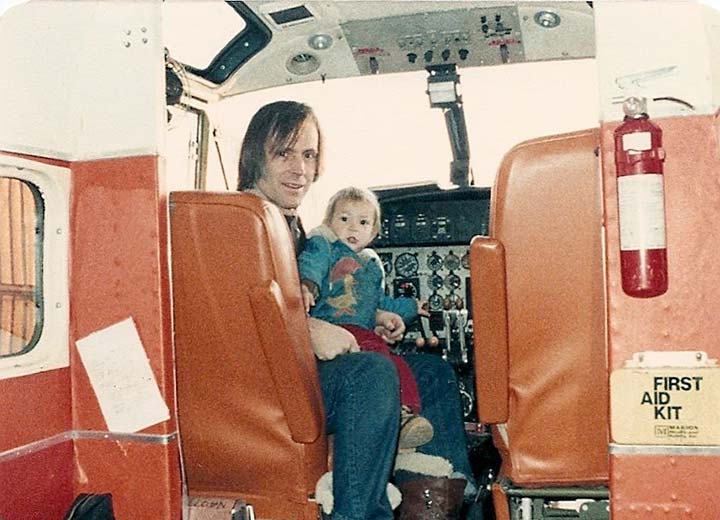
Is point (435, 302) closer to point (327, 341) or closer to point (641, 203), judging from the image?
point (327, 341)

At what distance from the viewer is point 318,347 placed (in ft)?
7.11

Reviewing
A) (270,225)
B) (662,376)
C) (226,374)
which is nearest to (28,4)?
(270,225)

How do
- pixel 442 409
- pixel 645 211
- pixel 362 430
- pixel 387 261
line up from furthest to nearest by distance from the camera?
1. pixel 387 261
2. pixel 442 409
3. pixel 362 430
4. pixel 645 211

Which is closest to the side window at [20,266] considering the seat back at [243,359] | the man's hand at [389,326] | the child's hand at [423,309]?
the seat back at [243,359]

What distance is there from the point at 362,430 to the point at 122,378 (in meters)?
0.68

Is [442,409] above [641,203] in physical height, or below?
below

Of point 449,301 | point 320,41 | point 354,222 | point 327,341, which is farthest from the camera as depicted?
point 449,301

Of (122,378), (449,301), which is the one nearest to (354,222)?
(449,301)

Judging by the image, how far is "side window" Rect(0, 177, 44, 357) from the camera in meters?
1.87

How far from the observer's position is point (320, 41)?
3018 mm

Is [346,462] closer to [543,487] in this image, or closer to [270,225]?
[543,487]

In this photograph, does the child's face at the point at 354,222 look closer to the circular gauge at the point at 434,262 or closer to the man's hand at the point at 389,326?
the man's hand at the point at 389,326

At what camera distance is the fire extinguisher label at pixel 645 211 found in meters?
1.60

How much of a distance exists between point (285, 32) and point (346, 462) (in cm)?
175
